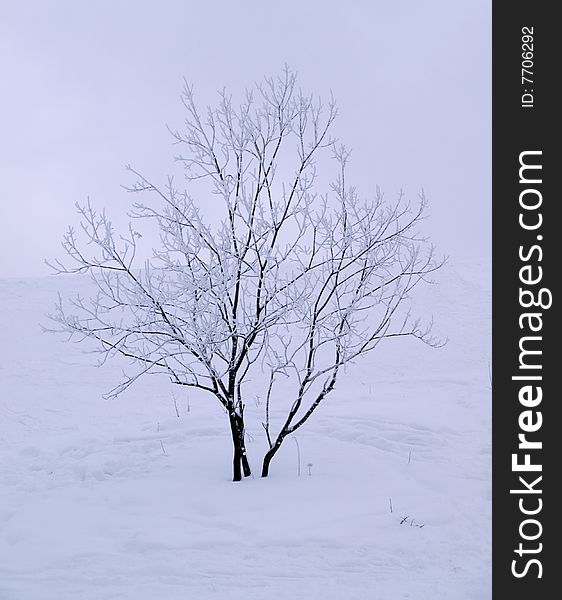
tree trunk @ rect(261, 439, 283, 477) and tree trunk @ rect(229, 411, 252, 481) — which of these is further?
tree trunk @ rect(261, 439, 283, 477)

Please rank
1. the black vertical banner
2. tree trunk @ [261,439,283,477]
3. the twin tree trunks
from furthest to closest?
tree trunk @ [261,439,283,477]
the twin tree trunks
the black vertical banner

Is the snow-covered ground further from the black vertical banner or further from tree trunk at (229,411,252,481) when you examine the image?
the black vertical banner

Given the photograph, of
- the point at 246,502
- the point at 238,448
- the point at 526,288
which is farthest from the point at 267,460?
the point at 526,288

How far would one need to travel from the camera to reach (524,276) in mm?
5285

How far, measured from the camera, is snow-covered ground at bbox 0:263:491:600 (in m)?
5.05

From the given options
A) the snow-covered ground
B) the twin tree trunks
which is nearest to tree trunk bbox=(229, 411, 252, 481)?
the twin tree trunks

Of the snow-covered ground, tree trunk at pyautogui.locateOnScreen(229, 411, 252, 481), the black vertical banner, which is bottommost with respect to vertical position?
the snow-covered ground

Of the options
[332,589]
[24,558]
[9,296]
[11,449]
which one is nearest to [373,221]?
[332,589]

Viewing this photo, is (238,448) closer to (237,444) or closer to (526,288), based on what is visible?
(237,444)

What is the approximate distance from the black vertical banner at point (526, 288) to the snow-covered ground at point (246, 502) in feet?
2.43

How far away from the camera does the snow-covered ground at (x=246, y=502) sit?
5051mm

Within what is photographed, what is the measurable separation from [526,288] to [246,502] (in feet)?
12.6

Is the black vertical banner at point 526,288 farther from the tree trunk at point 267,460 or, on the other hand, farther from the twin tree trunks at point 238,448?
the twin tree trunks at point 238,448

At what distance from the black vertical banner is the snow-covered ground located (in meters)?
0.74
